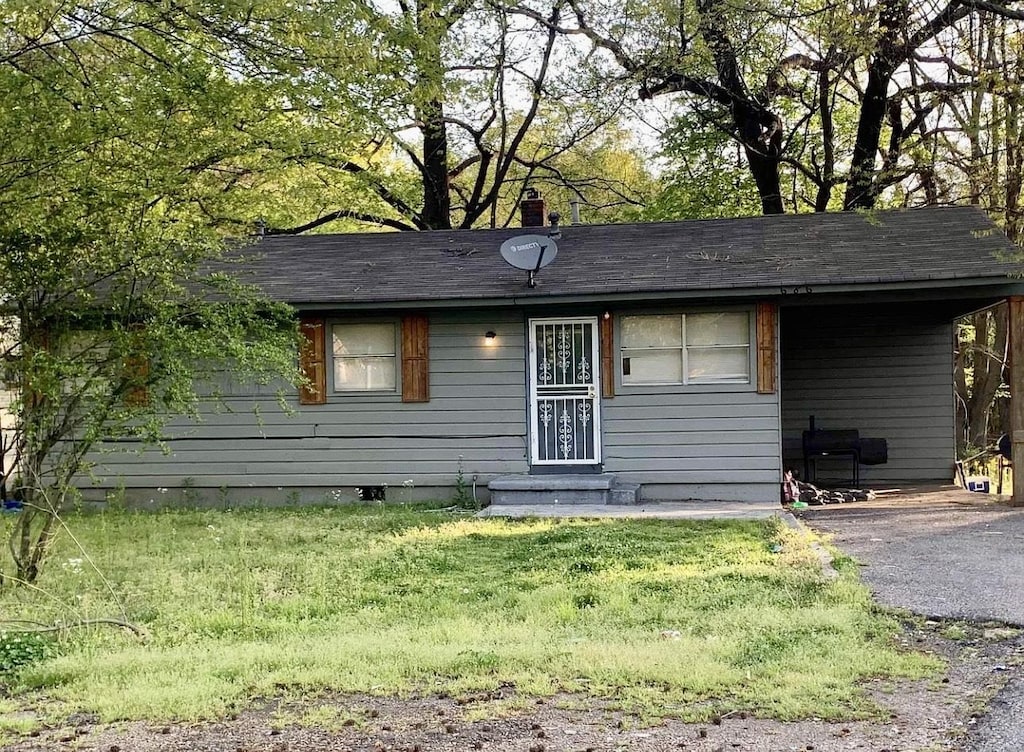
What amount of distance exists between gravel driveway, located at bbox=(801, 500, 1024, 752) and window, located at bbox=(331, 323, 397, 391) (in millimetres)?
5066

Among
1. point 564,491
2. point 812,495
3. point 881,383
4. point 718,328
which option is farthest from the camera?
point 881,383

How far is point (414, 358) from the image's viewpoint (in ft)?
37.7

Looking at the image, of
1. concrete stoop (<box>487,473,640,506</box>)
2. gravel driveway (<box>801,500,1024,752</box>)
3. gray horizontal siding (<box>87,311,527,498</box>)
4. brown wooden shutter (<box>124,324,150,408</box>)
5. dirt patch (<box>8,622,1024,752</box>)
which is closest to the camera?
dirt patch (<box>8,622,1024,752</box>)

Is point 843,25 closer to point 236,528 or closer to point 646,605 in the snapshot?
point 646,605

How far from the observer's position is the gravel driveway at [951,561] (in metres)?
3.93

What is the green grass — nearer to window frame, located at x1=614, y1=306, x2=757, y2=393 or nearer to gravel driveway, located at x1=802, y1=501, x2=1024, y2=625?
gravel driveway, located at x1=802, y1=501, x2=1024, y2=625

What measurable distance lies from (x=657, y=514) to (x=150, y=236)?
558cm

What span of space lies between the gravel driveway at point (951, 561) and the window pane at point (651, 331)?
96.8 inches

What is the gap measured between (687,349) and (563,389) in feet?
4.89

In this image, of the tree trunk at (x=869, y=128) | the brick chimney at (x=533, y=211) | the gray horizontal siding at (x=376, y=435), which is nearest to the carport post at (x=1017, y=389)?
the gray horizontal siding at (x=376, y=435)

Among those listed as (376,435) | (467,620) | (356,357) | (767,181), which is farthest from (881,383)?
(467,620)

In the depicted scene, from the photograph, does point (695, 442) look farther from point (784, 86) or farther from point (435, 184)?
point (435, 184)

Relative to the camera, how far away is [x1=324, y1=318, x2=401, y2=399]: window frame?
11586 millimetres

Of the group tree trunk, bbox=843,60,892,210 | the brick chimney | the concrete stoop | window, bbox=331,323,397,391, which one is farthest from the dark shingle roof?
tree trunk, bbox=843,60,892,210
